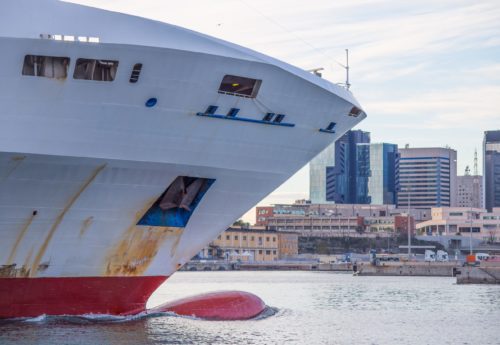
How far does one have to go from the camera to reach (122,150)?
26516 mm

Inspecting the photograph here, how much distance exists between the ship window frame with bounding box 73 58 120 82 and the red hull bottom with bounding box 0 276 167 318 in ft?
20.1

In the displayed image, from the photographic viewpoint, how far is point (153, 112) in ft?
86.9

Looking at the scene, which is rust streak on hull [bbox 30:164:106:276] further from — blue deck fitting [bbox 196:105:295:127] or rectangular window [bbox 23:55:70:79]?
blue deck fitting [bbox 196:105:295:127]

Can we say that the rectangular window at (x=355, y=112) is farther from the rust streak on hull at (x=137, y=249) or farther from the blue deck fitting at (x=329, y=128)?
the rust streak on hull at (x=137, y=249)

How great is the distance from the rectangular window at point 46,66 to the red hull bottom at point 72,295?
19.8ft

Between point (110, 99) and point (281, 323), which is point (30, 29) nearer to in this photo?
point (110, 99)

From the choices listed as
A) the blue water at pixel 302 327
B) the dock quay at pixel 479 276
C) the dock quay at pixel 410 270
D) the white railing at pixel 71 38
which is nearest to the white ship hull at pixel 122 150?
the white railing at pixel 71 38

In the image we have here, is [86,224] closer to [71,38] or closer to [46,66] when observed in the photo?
[46,66]

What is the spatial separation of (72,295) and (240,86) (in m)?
7.76

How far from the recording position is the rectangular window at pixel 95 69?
2503 cm

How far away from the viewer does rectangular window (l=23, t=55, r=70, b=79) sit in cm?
2445

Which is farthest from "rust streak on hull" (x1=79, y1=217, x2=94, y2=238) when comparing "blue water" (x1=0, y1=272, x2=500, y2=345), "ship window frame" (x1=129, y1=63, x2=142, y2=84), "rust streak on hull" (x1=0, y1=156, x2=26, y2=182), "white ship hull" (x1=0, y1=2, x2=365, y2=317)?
"ship window frame" (x1=129, y1=63, x2=142, y2=84)

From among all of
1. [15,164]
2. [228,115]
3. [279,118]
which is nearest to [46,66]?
[15,164]

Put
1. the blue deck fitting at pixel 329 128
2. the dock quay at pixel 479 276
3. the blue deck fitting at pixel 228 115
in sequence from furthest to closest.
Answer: the dock quay at pixel 479 276
the blue deck fitting at pixel 329 128
the blue deck fitting at pixel 228 115
